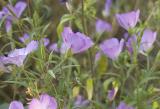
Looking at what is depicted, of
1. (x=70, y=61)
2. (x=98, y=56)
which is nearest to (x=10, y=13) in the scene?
(x=70, y=61)

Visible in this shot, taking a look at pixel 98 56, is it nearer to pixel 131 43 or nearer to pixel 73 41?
pixel 131 43

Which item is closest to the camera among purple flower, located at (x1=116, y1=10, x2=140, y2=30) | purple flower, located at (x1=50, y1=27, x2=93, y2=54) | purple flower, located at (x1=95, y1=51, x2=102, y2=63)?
purple flower, located at (x1=50, y1=27, x2=93, y2=54)

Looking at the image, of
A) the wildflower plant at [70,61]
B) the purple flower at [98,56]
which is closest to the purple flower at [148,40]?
the wildflower plant at [70,61]

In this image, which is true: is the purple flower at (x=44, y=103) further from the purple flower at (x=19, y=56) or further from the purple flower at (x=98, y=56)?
the purple flower at (x=98, y=56)

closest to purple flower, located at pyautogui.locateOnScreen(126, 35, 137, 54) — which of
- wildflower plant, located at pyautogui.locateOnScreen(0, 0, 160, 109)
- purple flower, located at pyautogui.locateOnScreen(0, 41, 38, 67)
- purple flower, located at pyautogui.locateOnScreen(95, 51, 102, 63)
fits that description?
wildflower plant, located at pyautogui.locateOnScreen(0, 0, 160, 109)

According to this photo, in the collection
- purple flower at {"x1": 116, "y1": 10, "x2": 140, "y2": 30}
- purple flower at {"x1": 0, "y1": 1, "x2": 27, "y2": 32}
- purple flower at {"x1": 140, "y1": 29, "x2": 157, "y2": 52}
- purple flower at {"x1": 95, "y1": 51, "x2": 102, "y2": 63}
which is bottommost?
purple flower at {"x1": 95, "y1": 51, "x2": 102, "y2": 63}

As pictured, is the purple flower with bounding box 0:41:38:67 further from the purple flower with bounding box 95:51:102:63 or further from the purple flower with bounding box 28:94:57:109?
the purple flower with bounding box 95:51:102:63

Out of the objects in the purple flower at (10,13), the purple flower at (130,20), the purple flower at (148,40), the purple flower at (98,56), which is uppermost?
the purple flower at (10,13)

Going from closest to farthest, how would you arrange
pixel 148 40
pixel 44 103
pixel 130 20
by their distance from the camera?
pixel 44 103 < pixel 130 20 < pixel 148 40

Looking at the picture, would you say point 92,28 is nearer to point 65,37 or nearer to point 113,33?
point 113,33

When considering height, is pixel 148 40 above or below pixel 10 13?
below
